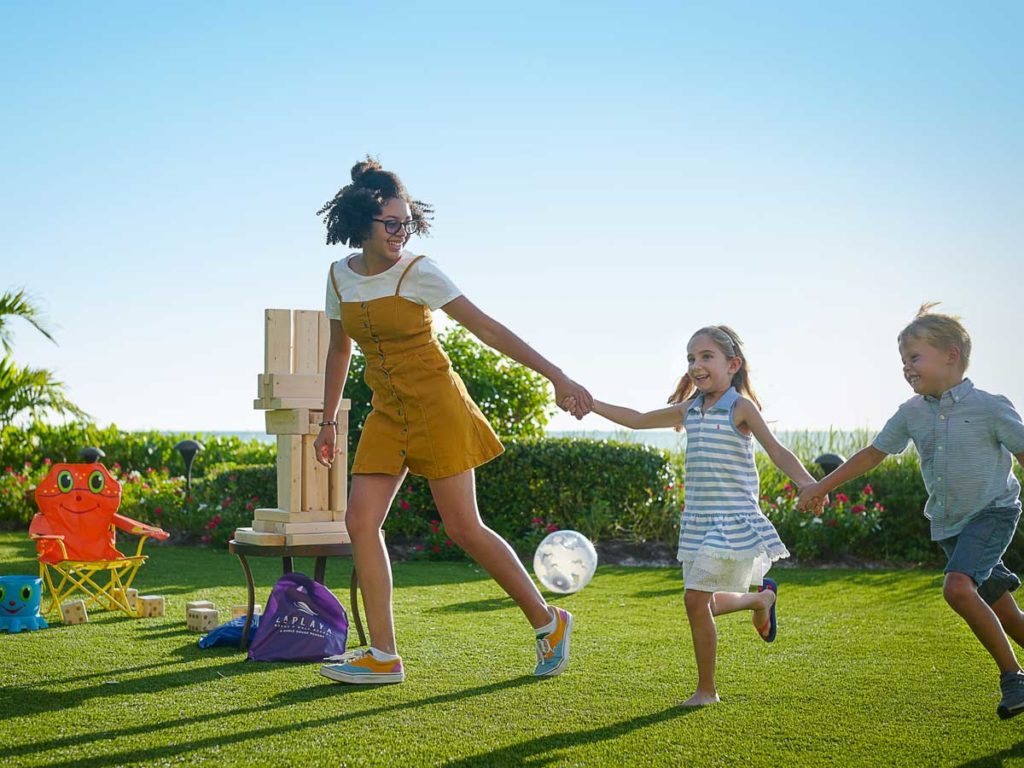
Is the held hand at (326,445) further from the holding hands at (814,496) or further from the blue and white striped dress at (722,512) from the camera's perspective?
the holding hands at (814,496)

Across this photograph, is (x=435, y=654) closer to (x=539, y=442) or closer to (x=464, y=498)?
(x=464, y=498)

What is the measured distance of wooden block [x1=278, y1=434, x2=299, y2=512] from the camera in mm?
5301

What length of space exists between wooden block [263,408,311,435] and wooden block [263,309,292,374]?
221 millimetres

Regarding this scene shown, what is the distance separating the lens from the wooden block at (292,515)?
523 cm

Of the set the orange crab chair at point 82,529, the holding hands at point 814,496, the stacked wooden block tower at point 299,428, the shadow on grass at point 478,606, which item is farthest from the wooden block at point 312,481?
the holding hands at point 814,496

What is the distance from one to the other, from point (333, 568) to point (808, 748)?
5862 mm

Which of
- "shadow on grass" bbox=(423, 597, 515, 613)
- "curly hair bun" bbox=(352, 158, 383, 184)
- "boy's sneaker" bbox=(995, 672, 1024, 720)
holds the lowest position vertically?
"boy's sneaker" bbox=(995, 672, 1024, 720)

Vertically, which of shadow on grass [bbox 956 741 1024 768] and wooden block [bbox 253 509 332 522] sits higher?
wooden block [bbox 253 509 332 522]

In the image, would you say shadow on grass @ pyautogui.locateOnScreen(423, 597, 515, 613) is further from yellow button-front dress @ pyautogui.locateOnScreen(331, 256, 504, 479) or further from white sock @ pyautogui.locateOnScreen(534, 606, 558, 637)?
yellow button-front dress @ pyautogui.locateOnScreen(331, 256, 504, 479)

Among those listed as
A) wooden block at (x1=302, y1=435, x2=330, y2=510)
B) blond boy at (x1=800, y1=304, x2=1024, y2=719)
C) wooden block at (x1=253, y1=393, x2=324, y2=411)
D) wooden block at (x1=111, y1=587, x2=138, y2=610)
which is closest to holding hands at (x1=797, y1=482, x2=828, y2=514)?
blond boy at (x1=800, y1=304, x2=1024, y2=719)

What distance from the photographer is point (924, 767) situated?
10.3ft

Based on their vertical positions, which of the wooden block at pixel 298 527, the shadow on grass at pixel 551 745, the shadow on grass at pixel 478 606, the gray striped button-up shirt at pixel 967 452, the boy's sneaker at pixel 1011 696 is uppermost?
the gray striped button-up shirt at pixel 967 452

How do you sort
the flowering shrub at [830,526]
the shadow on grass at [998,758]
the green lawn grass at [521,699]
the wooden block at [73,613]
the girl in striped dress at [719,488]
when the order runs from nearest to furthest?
the shadow on grass at [998,758], the green lawn grass at [521,699], the girl in striped dress at [719,488], the wooden block at [73,613], the flowering shrub at [830,526]

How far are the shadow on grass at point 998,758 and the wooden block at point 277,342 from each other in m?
3.60
